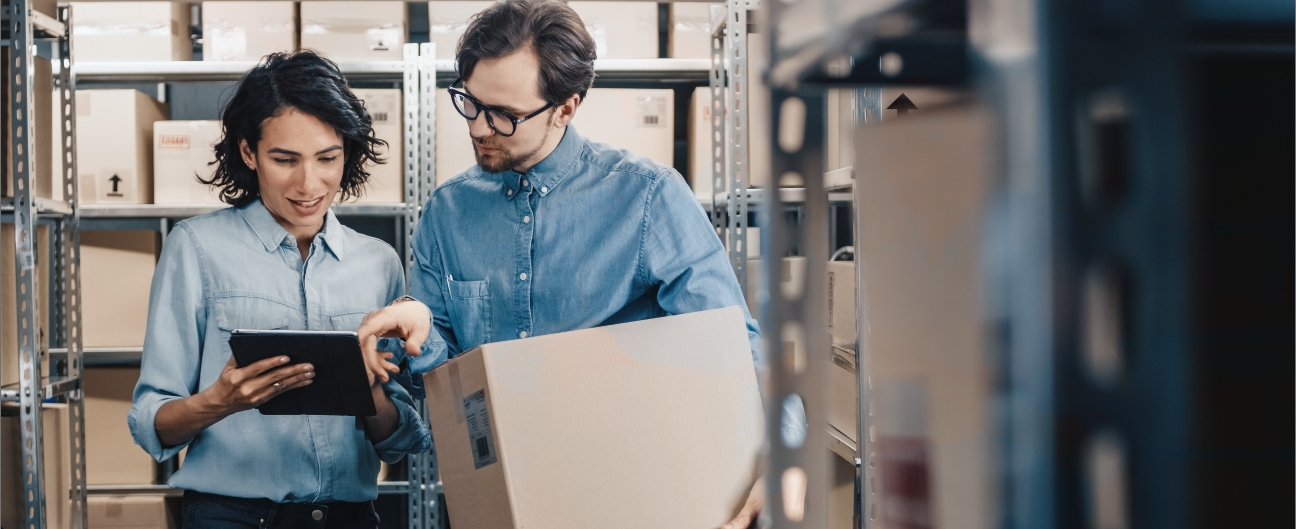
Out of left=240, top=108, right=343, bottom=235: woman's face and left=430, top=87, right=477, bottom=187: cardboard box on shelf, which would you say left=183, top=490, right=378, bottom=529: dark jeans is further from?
left=430, top=87, right=477, bottom=187: cardboard box on shelf

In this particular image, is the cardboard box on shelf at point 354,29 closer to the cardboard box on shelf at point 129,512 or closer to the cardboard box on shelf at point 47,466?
the cardboard box on shelf at point 47,466

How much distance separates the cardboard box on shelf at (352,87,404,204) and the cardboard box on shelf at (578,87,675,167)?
47cm

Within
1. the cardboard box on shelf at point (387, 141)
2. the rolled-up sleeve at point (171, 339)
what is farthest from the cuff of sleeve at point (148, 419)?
the cardboard box on shelf at point (387, 141)

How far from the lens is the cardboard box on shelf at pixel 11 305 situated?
181cm

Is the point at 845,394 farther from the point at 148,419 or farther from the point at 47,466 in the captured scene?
the point at 47,466

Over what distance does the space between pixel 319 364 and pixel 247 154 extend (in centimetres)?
44

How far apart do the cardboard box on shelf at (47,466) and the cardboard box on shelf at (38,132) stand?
0.50 metres

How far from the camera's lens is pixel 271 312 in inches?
51.9

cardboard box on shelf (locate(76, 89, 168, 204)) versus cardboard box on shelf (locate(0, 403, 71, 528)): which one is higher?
cardboard box on shelf (locate(76, 89, 168, 204))

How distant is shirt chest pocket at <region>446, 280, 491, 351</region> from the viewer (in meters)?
1.22

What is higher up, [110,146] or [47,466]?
[110,146]

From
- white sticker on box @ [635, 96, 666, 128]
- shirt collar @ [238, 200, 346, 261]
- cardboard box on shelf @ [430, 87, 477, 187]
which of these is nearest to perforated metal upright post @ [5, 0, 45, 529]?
shirt collar @ [238, 200, 346, 261]

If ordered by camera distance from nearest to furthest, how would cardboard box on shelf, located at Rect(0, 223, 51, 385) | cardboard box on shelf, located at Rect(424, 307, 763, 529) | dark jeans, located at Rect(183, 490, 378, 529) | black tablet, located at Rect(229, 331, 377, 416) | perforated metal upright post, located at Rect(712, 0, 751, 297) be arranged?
cardboard box on shelf, located at Rect(424, 307, 763, 529) < black tablet, located at Rect(229, 331, 377, 416) < dark jeans, located at Rect(183, 490, 378, 529) < cardboard box on shelf, located at Rect(0, 223, 51, 385) < perforated metal upright post, located at Rect(712, 0, 751, 297)

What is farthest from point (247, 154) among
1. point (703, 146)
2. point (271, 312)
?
point (703, 146)
